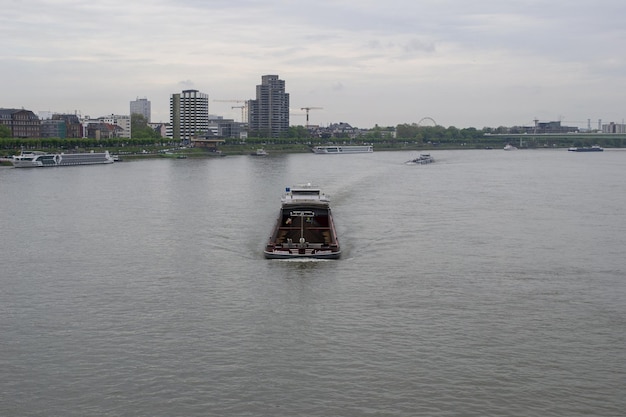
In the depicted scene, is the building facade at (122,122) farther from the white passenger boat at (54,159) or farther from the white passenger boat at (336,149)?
the white passenger boat at (54,159)

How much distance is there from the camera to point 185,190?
44406mm

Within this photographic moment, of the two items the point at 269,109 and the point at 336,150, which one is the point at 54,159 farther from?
the point at 269,109

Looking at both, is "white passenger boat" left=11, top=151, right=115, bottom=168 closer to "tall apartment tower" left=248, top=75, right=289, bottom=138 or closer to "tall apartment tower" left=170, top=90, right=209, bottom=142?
"tall apartment tower" left=170, top=90, right=209, bottom=142

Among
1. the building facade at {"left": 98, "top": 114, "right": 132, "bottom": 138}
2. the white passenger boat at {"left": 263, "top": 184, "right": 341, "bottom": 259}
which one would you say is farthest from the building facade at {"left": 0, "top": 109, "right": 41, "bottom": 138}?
the white passenger boat at {"left": 263, "top": 184, "right": 341, "bottom": 259}

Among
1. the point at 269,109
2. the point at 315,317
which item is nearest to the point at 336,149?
the point at 269,109

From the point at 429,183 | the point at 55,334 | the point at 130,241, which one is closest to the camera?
the point at 55,334

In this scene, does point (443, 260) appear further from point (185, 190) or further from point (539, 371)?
point (185, 190)

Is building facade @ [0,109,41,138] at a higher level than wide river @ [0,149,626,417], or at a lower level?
higher

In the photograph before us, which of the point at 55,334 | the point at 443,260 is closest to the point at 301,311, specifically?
the point at 55,334

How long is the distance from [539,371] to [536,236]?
1411cm

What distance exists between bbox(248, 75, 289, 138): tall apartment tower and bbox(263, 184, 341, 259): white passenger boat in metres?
148

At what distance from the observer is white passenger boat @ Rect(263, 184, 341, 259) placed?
854 inches

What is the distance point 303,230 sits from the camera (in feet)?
86.7

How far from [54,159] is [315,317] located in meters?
61.5
